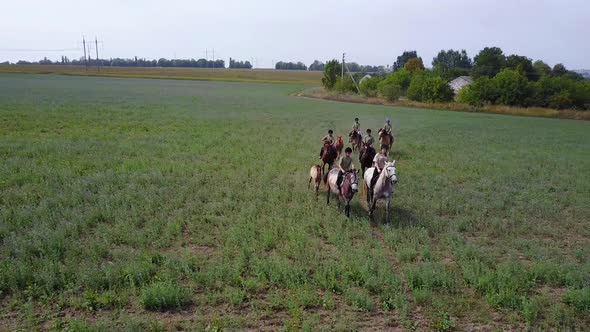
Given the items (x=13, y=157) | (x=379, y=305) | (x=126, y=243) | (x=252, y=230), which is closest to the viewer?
(x=379, y=305)

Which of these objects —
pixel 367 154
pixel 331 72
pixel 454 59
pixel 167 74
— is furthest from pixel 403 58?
pixel 367 154

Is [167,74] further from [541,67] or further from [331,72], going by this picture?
[541,67]

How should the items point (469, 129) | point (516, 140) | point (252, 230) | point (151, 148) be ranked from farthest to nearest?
point (469, 129) → point (516, 140) → point (151, 148) → point (252, 230)

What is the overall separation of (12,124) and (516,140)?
32.8 metres

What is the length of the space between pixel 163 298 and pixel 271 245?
3.13 metres

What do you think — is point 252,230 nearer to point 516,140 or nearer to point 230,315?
point 230,315

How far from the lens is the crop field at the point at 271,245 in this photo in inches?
283

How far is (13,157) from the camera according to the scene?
55.5ft

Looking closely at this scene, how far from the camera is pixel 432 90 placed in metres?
63.2

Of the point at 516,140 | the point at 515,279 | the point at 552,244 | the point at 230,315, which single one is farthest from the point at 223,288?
the point at 516,140

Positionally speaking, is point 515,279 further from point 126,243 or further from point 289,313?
point 126,243

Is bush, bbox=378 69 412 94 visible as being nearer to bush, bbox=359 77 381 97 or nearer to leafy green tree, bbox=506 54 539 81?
bush, bbox=359 77 381 97

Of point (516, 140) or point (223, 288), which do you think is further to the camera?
point (516, 140)

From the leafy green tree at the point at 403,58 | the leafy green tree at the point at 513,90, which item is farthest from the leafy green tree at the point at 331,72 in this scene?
the leafy green tree at the point at 403,58
